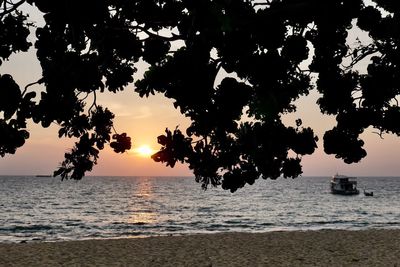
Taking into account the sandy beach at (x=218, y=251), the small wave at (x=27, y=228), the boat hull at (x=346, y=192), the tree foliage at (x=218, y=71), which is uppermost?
the tree foliage at (x=218, y=71)

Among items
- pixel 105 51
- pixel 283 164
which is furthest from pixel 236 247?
pixel 105 51

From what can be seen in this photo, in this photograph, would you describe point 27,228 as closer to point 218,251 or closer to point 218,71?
point 218,251

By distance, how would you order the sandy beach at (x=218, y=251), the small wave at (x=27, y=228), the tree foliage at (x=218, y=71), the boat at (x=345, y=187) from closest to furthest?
1. the tree foliage at (x=218, y=71)
2. the sandy beach at (x=218, y=251)
3. the small wave at (x=27, y=228)
4. the boat at (x=345, y=187)

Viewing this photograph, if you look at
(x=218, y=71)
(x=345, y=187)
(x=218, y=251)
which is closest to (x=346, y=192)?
(x=345, y=187)

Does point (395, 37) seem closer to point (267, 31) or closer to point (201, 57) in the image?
point (267, 31)

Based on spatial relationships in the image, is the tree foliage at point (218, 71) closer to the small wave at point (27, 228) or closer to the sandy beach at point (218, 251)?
the sandy beach at point (218, 251)

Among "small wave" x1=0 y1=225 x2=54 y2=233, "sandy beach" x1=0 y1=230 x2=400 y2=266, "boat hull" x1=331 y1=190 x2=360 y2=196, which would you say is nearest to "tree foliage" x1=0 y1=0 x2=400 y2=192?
"sandy beach" x1=0 y1=230 x2=400 y2=266

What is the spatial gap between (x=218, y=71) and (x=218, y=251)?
732 inches

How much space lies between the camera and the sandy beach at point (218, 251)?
19438mm

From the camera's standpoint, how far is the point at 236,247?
23.3 metres

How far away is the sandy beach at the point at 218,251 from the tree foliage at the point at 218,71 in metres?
13.7

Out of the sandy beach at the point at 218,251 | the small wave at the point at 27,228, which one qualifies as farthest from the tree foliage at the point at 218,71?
the small wave at the point at 27,228

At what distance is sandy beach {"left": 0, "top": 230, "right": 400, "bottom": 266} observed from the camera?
19.4 meters

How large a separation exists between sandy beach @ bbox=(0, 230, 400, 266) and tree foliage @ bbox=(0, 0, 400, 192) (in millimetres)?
13685
